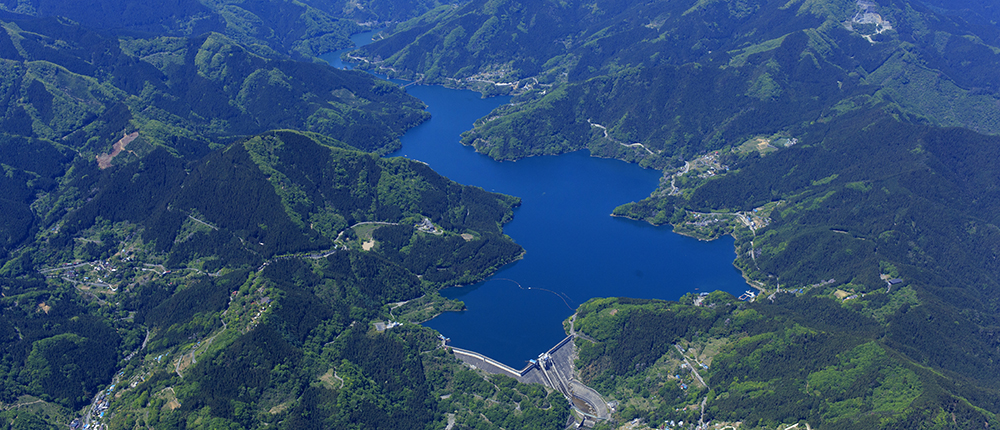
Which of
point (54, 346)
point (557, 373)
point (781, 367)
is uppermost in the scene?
point (54, 346)

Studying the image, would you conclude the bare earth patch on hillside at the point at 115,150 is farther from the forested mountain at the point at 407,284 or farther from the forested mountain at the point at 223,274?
the forested mountain at the point at 407,284

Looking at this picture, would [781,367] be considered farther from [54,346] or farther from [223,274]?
[54,346]

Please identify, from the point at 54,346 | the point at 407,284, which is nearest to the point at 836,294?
the point at 407,284

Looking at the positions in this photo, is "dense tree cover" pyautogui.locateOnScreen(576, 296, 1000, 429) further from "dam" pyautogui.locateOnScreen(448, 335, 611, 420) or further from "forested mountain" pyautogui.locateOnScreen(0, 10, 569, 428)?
"forested mountain" pyautogui.locateOnScreen(0, 10, 569, 428)

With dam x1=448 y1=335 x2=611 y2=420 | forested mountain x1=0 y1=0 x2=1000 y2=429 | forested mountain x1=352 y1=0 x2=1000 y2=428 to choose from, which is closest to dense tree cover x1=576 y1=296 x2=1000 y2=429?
forested mountain x1=352 y1=0 x2=1000 y2=428

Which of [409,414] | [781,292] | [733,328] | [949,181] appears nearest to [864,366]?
[733,328]

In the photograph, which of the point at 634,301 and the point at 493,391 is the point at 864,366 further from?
the point at 493,391

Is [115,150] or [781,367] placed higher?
[115,150]

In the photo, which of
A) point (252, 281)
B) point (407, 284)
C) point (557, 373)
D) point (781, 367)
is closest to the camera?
point (781, 367)
